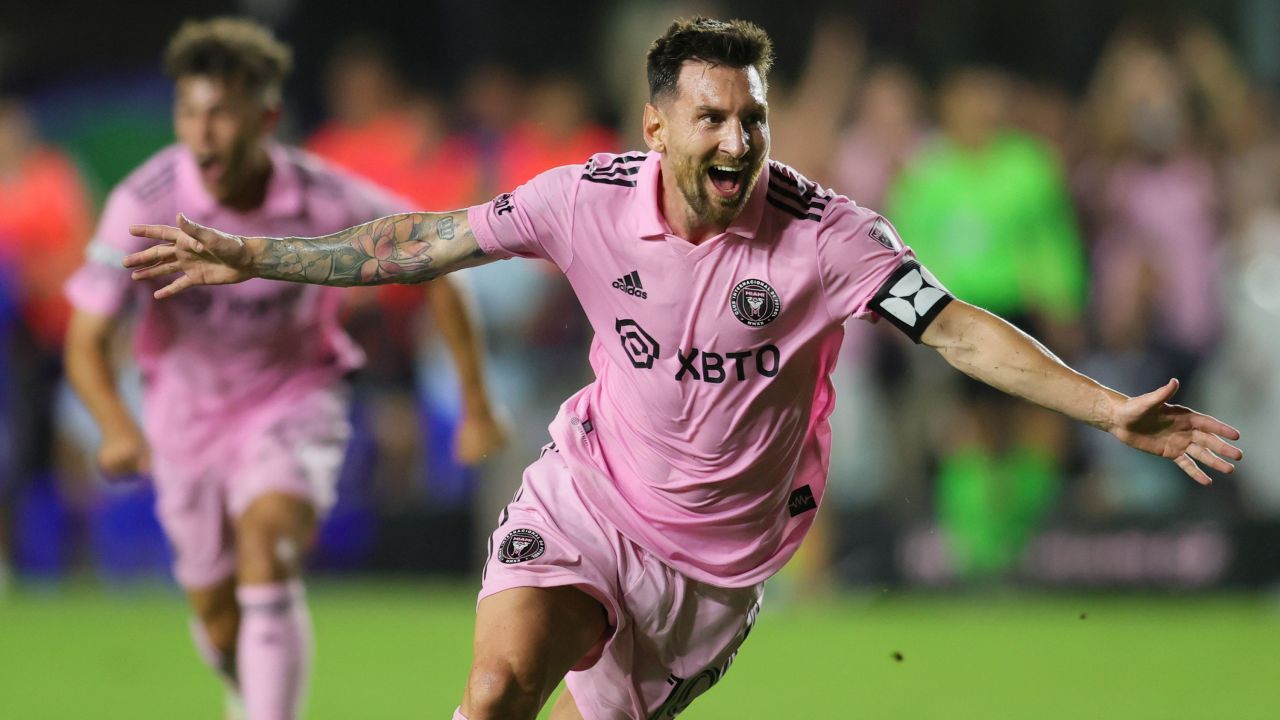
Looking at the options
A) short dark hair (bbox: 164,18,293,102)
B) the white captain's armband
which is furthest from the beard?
short dark hair (bbox: 164,18,293,102)

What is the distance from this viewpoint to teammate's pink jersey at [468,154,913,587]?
16.4ft

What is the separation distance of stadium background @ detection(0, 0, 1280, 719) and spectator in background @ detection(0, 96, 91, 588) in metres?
0.02

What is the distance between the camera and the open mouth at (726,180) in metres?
4.86

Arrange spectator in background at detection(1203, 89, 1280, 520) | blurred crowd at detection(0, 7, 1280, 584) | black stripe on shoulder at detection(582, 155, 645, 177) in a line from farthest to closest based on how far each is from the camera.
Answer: spectator in background at detection(1203, 89, 1280, 520) → blurred crowd at detection(0, 7, 1280, 584) → black stripe on shoulder at detection(582, 155, 645, 177)

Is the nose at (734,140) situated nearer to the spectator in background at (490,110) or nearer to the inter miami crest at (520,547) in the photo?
the inter miami crest at (520,547)

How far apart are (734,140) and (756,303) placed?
0.46 meters

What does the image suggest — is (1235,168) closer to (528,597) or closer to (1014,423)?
(1014,423)

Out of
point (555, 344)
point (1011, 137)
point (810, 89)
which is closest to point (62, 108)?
point (555, 344)

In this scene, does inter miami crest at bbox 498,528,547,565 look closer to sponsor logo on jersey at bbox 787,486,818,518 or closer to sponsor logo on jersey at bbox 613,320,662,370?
sponsor logo on jersey at bbox 613,320,662,370

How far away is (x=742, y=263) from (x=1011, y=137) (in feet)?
23.0

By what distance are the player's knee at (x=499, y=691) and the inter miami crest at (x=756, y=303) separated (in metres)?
1.10

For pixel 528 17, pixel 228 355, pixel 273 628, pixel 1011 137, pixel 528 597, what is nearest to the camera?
pixel 528 597

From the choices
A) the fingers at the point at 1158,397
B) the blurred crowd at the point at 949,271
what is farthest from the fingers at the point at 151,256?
the blurred crowd at the point at 949,271

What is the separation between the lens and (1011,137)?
38.1 feet
